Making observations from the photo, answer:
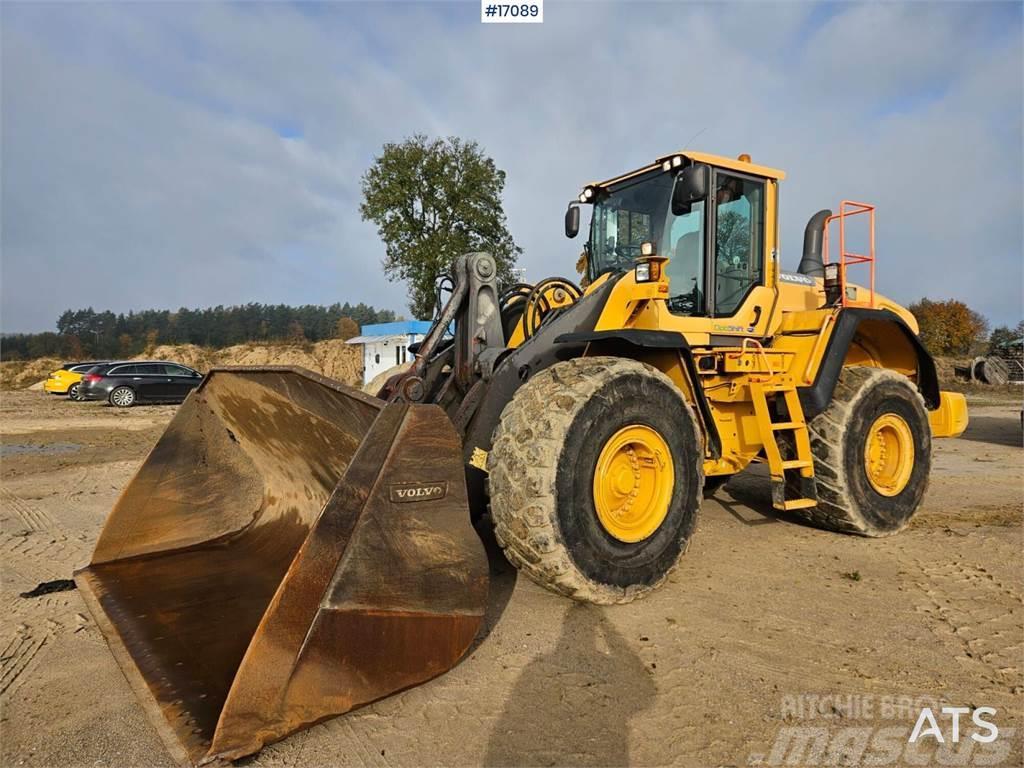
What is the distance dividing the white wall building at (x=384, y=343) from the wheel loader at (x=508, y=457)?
25.8m

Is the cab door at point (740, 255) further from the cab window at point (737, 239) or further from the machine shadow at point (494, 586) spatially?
the machine shadow at point (494, 586)

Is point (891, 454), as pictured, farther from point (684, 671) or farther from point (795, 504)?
point (684, 671)

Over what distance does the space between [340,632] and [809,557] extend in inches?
143

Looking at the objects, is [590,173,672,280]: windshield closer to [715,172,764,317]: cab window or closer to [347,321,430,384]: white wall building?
[715,172,764,317]: cab window

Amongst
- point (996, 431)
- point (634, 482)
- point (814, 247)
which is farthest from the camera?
point (996, 431)

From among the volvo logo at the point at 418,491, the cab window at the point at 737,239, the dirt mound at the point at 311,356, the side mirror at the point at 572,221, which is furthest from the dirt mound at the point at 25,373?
the volvo logo at the point at 418,491

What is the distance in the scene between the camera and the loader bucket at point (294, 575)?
2375 millimetres

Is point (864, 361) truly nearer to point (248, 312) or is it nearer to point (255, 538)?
point (255, 538)

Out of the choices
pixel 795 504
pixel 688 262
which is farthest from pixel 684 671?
pixel 688 262

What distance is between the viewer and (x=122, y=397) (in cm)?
2077

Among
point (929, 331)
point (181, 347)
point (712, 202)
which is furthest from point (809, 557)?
point (181, 347)

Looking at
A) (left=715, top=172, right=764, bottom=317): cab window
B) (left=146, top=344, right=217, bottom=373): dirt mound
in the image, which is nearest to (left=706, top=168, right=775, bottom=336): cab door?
(left=715, top=172, right=764, bottom=317): cab window

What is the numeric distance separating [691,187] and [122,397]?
69.5 ft

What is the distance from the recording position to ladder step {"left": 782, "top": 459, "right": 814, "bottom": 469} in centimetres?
486
